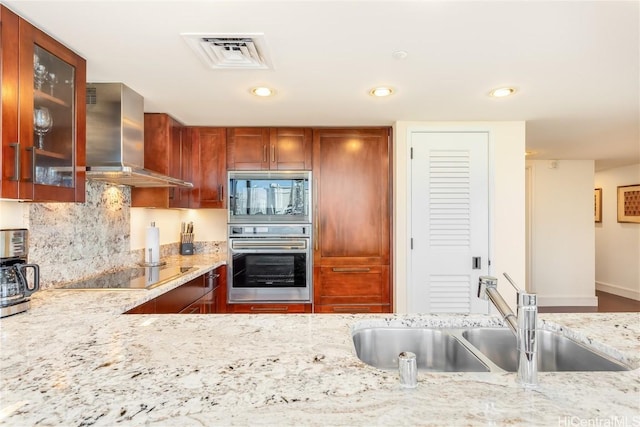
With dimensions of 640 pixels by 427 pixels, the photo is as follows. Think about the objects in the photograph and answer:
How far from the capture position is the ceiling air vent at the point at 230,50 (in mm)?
1579

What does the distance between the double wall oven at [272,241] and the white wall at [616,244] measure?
5537mm

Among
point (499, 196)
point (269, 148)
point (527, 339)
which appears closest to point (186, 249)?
point (269, 148)

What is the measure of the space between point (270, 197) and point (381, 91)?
56.6 inches

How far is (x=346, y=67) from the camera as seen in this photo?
1916mm

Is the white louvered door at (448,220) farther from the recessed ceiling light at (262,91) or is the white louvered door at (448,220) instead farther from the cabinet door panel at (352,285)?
the recessed ceiling light at (262,91)

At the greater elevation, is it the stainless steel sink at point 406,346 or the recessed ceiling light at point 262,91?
the recessed ceiling light at point 262,91

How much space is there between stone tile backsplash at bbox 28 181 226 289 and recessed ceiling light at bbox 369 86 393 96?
2015mm

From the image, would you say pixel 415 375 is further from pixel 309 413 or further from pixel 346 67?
pixel 346 67

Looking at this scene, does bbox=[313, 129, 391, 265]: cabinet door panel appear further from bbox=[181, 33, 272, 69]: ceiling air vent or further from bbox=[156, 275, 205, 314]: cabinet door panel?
bbox=[181, 33, 272, 69]: ceiling air vent

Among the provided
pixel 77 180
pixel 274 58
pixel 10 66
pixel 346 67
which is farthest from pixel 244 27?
pixel 77 180

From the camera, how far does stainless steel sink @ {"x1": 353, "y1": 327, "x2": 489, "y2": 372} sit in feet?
4.50

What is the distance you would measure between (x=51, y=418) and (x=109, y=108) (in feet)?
6.30

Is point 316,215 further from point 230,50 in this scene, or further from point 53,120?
point 53,120

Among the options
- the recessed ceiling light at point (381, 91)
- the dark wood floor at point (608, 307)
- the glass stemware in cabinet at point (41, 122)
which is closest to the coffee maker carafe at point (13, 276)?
the glass stemware in cabinet at point (41, 122)
